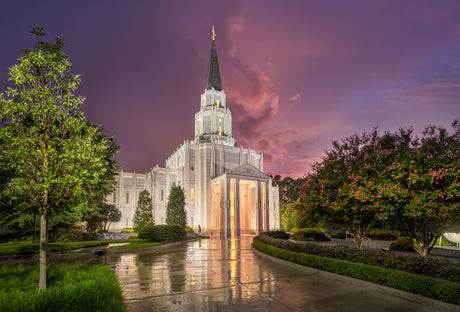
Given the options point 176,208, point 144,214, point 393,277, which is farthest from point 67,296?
point 176,208

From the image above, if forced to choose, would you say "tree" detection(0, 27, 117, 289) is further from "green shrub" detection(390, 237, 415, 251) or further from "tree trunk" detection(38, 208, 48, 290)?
"green shrub" detection(390, 237, 415, 251)

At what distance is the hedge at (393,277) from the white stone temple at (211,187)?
1417 inches

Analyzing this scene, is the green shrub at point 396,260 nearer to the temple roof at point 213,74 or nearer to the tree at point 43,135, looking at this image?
the tree at point 43,135

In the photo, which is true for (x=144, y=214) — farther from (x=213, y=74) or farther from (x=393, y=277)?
(x=213, y=74)

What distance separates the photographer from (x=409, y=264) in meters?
8.77

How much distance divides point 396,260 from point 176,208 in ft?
142

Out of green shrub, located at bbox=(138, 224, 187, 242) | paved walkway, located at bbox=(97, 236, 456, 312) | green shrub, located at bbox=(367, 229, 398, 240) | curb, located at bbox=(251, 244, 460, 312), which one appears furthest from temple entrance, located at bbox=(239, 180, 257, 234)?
paved walkway, located at bbox=(97, 236, 456, 312)

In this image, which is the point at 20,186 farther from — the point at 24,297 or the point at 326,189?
the point at 326,189

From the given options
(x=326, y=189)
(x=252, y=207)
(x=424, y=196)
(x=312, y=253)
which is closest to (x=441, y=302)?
(x=424, y=196)

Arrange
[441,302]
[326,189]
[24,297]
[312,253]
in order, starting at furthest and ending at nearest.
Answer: [326,189]
[312,253]
[441,302]
[24,297]

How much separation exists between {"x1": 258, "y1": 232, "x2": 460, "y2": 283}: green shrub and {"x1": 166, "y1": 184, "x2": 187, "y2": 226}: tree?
124 feet

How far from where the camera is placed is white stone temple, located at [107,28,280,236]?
4984 cm

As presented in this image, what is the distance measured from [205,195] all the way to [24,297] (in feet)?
155

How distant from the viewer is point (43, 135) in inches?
330
